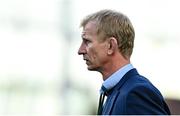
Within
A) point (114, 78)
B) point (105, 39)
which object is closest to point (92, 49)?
point (105, 39)

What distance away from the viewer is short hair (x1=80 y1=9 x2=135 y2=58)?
16.9 feet

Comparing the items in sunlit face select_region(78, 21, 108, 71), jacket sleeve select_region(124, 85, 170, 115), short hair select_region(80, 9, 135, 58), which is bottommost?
jacket sleeve select_region(124, 85, 170, 115)

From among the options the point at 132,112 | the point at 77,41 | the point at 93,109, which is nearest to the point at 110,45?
the point at 132,112

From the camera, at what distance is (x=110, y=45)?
5.12 m

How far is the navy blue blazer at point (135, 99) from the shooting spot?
15.8 ft

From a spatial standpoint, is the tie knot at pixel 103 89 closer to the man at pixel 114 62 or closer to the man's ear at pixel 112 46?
the man at pixel 114 62

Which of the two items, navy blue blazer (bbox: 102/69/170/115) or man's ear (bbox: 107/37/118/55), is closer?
navy blue blazer (bbox: 102/69/170/115)

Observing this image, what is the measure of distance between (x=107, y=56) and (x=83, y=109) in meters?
8.16

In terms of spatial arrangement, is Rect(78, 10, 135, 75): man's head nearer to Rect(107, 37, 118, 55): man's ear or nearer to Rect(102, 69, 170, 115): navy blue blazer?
Rect(107, 37, 118, 55): man's ear

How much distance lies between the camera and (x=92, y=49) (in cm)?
516

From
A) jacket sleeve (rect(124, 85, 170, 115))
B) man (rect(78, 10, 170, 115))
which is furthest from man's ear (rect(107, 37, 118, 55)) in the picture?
jacket sleeve (rect(124, 85, 170, 115))

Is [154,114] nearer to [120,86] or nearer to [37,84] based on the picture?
[120,86]

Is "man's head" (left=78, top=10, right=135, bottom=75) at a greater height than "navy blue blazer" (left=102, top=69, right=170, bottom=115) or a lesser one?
greater

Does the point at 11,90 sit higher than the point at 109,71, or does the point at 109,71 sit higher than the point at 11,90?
the point at 109,71
